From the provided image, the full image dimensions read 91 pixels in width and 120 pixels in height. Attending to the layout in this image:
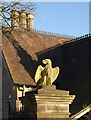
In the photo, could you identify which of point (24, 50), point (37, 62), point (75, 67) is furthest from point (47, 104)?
point (24, 50)

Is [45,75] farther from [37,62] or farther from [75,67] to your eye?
[37,62]

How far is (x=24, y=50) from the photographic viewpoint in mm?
30344

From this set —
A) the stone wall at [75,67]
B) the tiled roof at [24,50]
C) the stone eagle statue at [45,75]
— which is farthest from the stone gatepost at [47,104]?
the tiled roof at [24,50]

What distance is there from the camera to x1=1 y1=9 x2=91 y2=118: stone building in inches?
1025

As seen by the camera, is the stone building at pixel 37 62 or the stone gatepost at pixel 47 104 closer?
the stone gatepost at pixel 47 104

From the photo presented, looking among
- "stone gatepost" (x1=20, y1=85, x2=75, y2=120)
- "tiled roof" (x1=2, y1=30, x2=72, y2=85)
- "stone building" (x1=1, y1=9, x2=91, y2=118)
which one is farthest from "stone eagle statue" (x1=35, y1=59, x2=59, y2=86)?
"tiled roof" (x1=2, y1=30, x2=72, y2=85)

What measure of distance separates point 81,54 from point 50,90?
56.3ft

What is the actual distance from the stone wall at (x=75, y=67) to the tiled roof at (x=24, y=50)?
1072 mm

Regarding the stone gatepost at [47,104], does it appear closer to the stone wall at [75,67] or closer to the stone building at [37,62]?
the stone building at [37,62]

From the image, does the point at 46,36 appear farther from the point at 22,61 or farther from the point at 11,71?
the point at 11,71

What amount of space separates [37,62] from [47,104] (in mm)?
17396

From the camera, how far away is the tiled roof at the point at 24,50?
27272mm

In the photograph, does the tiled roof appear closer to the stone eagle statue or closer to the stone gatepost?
the stone eagle statue

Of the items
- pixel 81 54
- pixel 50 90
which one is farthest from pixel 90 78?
pixel 50 90
